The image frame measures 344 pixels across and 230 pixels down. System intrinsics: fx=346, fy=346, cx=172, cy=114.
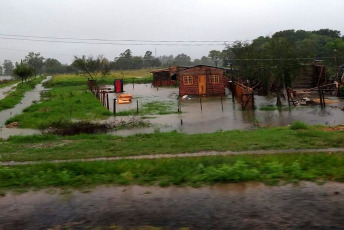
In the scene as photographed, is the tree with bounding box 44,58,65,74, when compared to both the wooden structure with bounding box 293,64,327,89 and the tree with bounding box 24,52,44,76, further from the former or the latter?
the wooden structure with bounding box 293,64,327,89

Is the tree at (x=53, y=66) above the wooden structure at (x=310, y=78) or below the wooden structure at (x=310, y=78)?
above

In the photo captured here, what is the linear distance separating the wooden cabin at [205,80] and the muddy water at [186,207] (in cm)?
3476

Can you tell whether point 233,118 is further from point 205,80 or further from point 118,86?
point 118,86

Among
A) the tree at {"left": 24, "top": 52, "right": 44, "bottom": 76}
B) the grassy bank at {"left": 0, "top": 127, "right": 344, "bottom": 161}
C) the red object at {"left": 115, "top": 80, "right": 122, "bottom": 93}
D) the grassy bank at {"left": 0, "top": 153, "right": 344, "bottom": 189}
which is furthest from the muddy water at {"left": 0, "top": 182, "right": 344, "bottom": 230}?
the tree at {"left": 24, "top": 52, "right": 44, "bottom": 76}

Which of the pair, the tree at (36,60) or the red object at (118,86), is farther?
the tree at (36,60)

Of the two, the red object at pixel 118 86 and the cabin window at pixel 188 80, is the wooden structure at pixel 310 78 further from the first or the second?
the red object at pixel 118 86

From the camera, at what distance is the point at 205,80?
40.1m

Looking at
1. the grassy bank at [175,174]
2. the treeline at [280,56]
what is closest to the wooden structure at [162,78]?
the treeline at [280,56]

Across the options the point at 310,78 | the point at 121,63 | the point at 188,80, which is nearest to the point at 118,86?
the point at 188,80

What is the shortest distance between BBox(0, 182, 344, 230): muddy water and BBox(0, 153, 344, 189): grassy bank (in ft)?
0.93

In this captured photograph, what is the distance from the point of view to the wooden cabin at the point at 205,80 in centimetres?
3997

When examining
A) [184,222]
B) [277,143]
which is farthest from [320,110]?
[184,222]

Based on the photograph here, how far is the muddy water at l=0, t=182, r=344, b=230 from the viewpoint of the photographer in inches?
175

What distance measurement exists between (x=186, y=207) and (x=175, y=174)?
143 centimetres
